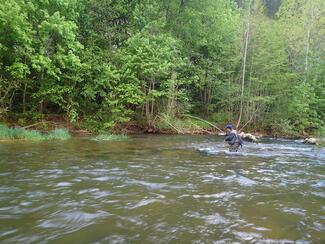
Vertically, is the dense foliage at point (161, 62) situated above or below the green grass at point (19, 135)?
above

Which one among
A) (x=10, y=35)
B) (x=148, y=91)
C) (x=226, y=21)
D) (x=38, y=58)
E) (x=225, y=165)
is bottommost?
(x=225, y=165)

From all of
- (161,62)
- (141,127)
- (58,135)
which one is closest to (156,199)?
(58,135)

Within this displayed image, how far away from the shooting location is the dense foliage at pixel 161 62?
21.6 meters

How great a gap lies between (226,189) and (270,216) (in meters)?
1.98

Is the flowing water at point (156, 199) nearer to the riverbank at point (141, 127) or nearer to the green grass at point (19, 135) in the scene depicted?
the green grass at point (19, 135)

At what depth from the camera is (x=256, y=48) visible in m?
27.9

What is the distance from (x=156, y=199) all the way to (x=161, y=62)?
18512 millimetres

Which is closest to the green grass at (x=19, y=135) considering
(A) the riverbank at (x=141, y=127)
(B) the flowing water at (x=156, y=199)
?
(A) the riverbank at (x=141, y=127)

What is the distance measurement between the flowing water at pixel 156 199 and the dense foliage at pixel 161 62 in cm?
1073

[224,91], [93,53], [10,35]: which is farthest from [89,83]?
[224,91]

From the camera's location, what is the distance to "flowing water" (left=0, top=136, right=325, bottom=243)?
16.7 ft

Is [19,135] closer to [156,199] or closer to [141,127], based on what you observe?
[141,127]

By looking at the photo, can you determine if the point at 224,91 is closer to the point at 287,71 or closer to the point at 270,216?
the point at 287,71

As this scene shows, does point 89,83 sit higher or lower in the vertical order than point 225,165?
higher
